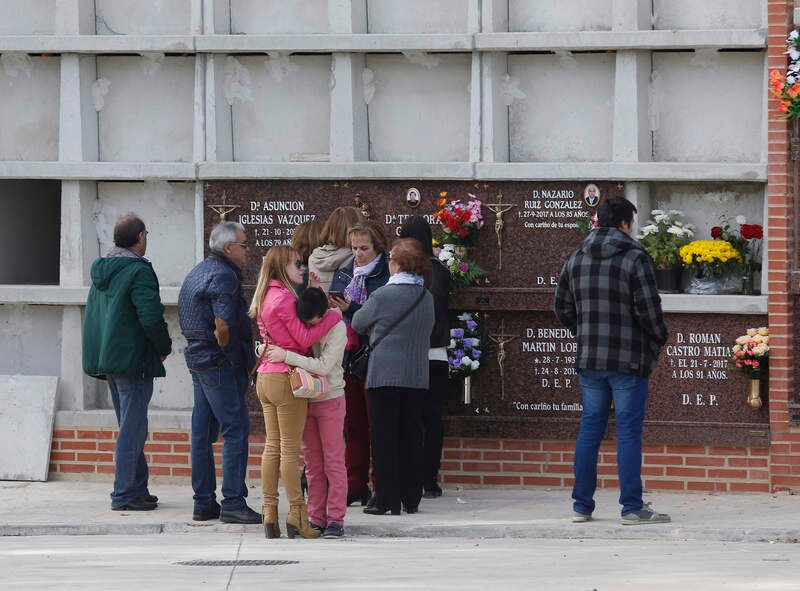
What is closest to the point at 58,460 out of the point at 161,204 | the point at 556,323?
the point at 161,204

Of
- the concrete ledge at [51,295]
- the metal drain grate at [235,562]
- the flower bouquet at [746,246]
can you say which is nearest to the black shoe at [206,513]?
the metal drain grate at [235,562]

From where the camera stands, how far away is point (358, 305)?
1027 cm

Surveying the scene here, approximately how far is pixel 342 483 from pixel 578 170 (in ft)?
9.13

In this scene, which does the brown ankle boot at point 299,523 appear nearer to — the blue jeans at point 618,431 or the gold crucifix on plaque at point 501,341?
the blue jeans at point 618,431

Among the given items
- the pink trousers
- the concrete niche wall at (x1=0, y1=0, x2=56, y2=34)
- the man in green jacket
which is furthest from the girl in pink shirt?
the concrete niche wall at (x1=0, y1=0, x2=56, y2=34)

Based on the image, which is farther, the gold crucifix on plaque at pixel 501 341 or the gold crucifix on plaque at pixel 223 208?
the gold crucifix on plaque at pixel 223 208

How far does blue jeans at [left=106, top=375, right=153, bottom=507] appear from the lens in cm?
1042

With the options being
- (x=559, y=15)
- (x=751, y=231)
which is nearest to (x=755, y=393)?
(x=751, y=231)

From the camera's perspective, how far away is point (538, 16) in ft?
36.6

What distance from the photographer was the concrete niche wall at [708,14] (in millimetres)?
10750

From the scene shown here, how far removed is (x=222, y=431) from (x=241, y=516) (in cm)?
51

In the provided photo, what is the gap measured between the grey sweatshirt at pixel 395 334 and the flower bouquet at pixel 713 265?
1869 mm

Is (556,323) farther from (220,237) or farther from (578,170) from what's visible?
(220,237)

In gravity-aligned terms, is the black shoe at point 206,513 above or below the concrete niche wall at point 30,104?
below
